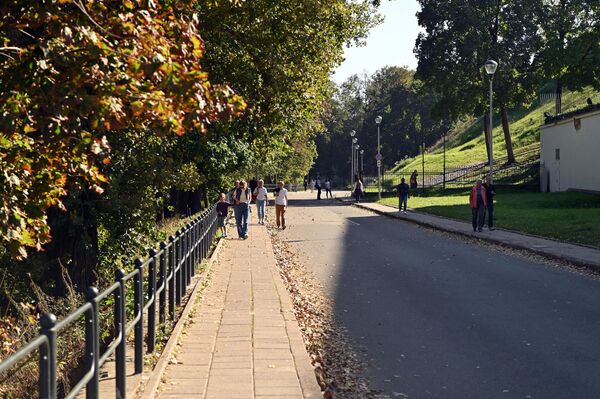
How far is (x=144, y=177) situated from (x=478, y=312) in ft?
27.6

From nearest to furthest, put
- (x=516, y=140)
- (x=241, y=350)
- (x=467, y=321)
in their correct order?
(x=241, y=350) → (x=467, y=321) → (x=516, y=140)

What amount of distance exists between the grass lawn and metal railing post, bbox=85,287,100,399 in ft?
52.9

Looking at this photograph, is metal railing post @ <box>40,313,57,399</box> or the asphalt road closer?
metal railing post @ <box>40,313,57,399</box>

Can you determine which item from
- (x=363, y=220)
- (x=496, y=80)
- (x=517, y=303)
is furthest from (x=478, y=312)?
(x=496, y=80)

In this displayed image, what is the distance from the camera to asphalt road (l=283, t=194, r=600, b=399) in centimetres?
710

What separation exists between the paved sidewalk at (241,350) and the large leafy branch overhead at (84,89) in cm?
213

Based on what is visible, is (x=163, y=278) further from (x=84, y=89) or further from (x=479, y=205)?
(x=479, y=205)

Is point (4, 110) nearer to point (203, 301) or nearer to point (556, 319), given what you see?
point (203, 301)

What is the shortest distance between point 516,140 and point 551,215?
50.0 meters

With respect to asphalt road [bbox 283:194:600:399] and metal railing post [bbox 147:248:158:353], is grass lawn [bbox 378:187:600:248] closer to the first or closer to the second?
asphalt road [bbox 283:194:600:399]

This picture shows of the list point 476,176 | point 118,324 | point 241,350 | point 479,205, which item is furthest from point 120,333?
point 476,176

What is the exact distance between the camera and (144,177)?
16.4m

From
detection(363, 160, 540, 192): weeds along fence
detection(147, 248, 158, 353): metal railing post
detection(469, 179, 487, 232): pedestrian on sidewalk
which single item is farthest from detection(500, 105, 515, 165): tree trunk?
detection(147, 248, 158, 353): metal railing post

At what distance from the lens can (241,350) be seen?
7.88m
